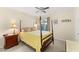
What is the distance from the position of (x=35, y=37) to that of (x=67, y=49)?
568mm

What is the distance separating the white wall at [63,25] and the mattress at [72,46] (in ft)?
0.23

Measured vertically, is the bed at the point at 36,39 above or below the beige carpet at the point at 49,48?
above

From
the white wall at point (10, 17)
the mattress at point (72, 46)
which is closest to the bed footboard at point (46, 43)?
the mattress at point (72, 46)

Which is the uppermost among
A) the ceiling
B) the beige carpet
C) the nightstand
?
the ceiling

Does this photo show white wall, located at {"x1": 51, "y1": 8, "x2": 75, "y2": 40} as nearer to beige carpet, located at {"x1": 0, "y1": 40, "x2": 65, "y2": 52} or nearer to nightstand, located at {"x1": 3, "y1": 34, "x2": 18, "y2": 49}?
beige carpet, located at {"x1": 0, "y1": 40, "x2": 65, "y2": 52}

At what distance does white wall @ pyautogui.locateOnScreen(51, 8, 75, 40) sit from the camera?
166cm

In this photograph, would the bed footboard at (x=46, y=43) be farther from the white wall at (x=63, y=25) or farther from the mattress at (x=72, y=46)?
the mattress at (x=72, y=46)

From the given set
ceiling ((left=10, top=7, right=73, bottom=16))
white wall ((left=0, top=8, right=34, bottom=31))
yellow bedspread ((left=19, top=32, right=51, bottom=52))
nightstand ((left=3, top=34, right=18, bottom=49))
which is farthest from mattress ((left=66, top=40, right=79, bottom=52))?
nightstand ((left=3, top=34, right=18, bottom=49))

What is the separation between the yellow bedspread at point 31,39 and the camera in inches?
64.9
